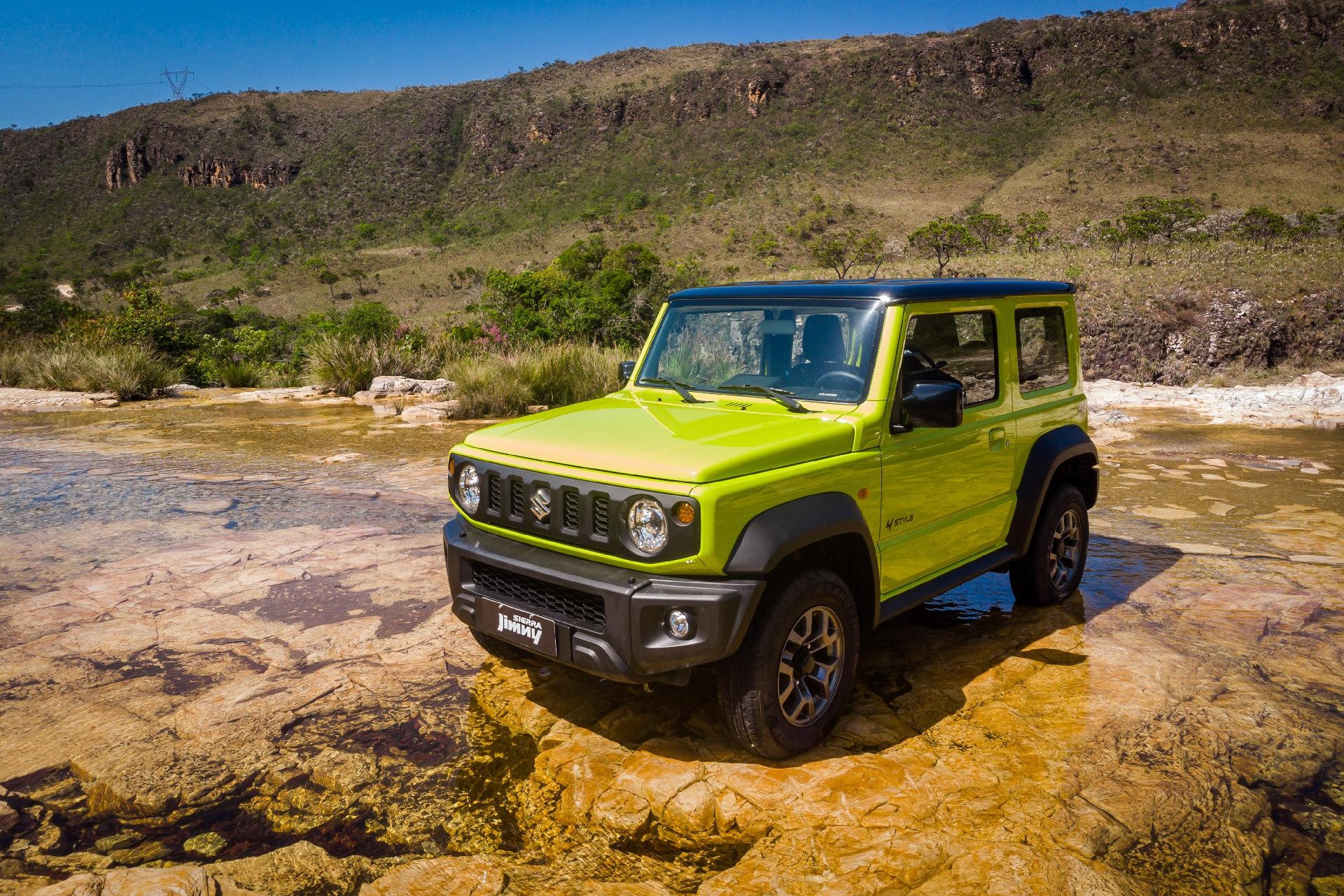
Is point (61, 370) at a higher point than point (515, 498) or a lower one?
higher

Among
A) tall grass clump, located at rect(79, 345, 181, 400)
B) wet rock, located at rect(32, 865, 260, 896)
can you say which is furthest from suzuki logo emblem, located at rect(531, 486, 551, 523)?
tall grass clump, located at rect(79, 345, 181, 400)

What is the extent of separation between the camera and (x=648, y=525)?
9.89 feet

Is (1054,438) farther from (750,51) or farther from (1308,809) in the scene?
(750,51)

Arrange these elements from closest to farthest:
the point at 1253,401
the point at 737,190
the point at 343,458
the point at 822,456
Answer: the point at 822,456 < the point at 343,458 < the point at 1253,401 < the point at 737,190

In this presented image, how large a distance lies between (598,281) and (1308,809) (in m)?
24.5

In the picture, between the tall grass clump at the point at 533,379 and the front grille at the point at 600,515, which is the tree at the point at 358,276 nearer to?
the tall grass clump at the point at 533,379

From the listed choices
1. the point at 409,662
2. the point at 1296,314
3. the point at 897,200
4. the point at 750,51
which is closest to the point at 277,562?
the point at 409,662

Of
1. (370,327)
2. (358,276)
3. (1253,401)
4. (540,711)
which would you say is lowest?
(1253,401)

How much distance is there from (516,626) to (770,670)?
0.97 metres

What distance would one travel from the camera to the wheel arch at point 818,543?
296cm

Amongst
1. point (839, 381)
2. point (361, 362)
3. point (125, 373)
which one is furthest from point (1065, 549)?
point (125, 373)

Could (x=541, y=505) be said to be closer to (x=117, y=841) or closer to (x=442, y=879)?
(x=442, y=879)

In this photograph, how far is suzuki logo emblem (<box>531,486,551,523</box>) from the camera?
10.8ft

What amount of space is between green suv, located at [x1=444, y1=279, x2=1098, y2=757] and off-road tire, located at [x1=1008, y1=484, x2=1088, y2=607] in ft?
0.08
